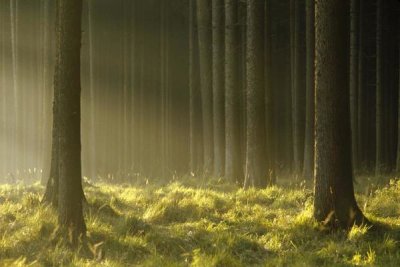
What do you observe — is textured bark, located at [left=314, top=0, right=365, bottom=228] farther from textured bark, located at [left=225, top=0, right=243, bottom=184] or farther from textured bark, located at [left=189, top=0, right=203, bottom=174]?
textured bark, located at [left=189, top=0, right=203, bottom=174]

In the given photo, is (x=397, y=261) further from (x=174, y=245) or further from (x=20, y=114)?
(x=20, y=114)

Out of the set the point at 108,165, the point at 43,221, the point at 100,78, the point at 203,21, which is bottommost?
the point at 108,165

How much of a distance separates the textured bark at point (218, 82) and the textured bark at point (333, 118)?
7715 mm

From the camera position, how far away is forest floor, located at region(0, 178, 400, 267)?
678 cm

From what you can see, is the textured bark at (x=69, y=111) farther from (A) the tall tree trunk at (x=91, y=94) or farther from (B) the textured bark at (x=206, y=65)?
(A) the tall tree trunk at (x=91, y=94)

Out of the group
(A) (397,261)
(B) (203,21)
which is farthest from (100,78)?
(A) (397,261)

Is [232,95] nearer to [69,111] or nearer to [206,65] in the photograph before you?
[206,65]

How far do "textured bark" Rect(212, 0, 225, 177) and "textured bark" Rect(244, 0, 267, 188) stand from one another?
318cm

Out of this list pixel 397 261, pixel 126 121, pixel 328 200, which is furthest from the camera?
pixel 126 121

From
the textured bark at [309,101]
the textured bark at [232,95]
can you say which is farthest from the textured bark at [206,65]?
the textured bark at [309,101]

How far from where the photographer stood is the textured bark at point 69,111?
7.29 metres

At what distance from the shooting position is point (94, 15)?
959 inches

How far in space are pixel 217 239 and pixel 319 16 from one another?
3.79 meters

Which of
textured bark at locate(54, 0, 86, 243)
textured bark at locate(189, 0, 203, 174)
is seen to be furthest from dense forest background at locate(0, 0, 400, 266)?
textured bark at locate(189, 0, 203, 174)
